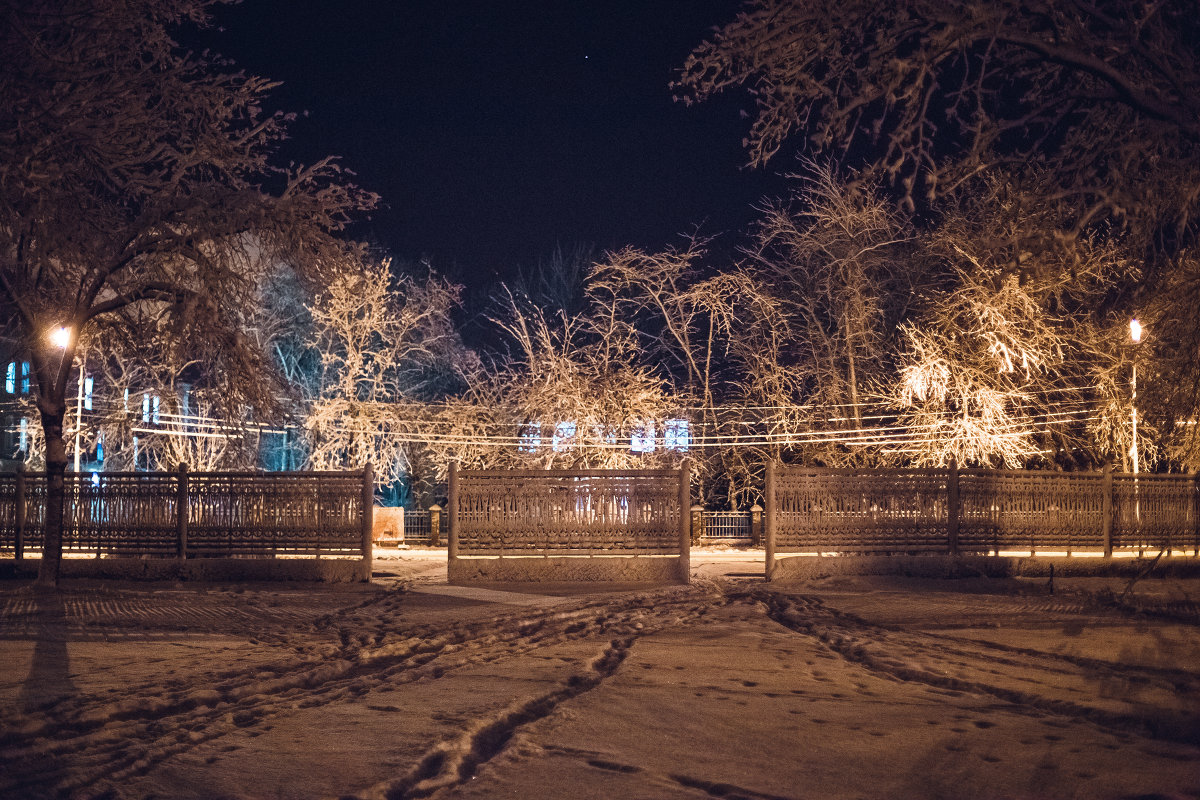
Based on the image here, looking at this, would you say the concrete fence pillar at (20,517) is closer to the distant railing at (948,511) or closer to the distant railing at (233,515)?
the distant railing at (233,515)

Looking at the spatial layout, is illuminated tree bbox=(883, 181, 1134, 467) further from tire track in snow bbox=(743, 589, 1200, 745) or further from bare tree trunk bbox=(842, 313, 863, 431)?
tire track in snow bbox=(743, 589, 1200, 745)

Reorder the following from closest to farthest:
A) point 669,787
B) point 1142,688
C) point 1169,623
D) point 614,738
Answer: point 669,787 < point 614,738 < point 1142,688 < point 1169,623

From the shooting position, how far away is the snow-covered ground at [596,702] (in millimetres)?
5773

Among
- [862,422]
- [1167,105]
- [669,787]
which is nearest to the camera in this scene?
[669,787]

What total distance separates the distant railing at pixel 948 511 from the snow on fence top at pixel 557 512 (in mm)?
2286

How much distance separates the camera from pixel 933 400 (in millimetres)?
31453

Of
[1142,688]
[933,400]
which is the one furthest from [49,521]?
[933,400]

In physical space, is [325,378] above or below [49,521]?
above

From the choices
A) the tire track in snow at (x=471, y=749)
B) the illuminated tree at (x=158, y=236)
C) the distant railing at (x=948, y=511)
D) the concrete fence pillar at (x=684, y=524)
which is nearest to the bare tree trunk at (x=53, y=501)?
the illuminated tree at (x=158, y=236)

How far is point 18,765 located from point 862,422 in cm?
3316

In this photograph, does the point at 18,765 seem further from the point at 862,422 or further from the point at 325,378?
the point at 325,378

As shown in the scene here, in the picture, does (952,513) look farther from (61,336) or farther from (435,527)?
(435,527)

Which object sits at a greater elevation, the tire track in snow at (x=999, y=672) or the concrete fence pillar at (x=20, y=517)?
the concrete fence pillar at (x=20, y=517)

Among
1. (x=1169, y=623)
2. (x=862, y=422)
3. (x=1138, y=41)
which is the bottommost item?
(x=1169, y=623)
